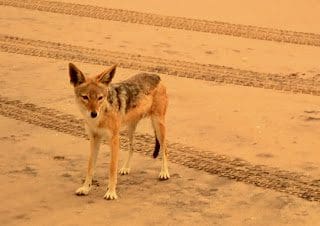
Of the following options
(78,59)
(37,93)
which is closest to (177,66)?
(78,59)

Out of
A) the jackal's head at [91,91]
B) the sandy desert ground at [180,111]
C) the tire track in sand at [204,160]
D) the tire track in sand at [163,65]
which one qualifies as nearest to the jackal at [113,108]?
the jackal's head at [91,91]

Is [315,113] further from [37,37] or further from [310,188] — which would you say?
[37,37]

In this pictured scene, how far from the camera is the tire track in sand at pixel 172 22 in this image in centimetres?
1336

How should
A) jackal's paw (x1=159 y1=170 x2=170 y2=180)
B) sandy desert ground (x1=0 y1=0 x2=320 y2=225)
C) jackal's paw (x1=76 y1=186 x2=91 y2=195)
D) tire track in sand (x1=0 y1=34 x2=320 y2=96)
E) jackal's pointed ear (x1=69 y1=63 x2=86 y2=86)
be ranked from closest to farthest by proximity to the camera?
jackal's pointed ear (x1=69 y1=63 x2=86 y2=86) → sandy desert ground (x1=0 y1=0 x2=320 y2=225) → jackal's paw (x1=76 y1=186 x2=91 y2=195) → jackal's paw (x1=159 y1=170 x2=170 y2=180) → tire track in sand (x1=0 y1=34 x2=320 y2=96)

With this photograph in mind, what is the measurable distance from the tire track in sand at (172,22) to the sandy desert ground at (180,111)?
0.04 metres

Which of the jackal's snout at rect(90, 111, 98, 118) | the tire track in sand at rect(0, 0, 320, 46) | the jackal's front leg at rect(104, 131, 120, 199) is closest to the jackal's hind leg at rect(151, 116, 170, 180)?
the jackal's front leg at rect(104, 131, 120, 199)

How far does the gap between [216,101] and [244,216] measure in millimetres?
3394

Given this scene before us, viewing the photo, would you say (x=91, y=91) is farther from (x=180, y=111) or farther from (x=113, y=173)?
(x=180, y=111)

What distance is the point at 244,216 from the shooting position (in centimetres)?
677

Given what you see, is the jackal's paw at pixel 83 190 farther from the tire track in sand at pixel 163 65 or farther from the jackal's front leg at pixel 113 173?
the tire track in sand at pixel 163 65

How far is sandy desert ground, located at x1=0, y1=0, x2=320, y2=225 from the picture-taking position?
696 centimetres

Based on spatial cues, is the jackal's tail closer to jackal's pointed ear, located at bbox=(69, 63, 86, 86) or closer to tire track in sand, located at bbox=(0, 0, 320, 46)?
jackal's pointed ear, located at bbox=(69, 63, 86, 86)

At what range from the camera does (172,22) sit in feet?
45.8

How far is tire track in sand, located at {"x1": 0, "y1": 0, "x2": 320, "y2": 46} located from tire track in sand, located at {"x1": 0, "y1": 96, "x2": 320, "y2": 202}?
4905 mm
